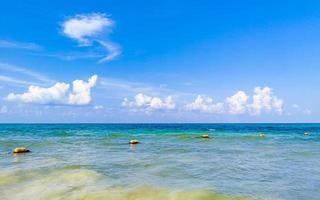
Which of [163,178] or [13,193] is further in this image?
[163,178]

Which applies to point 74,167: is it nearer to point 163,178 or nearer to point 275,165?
point 163,178

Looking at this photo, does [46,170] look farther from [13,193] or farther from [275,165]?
[275,165]

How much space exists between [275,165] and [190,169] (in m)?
5.71

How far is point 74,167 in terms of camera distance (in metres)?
20.6

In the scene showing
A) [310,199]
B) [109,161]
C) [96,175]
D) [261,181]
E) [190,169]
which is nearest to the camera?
[310,199]

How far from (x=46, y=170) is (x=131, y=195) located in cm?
851

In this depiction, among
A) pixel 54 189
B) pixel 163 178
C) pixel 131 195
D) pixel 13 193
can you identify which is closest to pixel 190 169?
pixel 163 178

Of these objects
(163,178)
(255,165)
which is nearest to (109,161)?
(163,178)

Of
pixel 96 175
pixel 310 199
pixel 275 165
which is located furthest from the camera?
pixel 275 165

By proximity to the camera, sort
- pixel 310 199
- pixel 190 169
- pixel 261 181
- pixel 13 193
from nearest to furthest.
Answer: pixel 310 199
pixel 13 193
pixel 261 181
pixel 190 169

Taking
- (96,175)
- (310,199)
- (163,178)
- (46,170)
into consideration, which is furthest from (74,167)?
(310,199)

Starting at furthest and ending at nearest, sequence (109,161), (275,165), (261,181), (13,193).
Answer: (109,161), (275,165), (261,181), (13,193)

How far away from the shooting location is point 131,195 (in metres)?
13.3

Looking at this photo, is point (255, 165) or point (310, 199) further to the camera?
point (255, 165)
